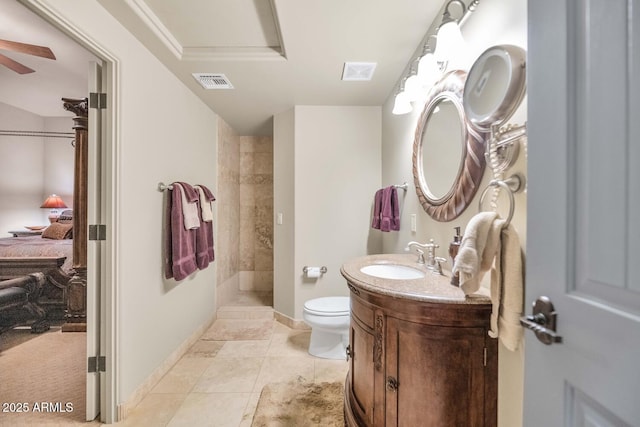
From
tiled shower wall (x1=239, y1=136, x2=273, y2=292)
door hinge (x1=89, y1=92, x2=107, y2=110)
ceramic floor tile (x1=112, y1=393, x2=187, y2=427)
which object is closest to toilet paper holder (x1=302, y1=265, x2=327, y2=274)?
tiled shower wall (x1=239, y1=136, x2=273, y2=292)

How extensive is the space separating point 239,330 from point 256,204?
1.70 meters

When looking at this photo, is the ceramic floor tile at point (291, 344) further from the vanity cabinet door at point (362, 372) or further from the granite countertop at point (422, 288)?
the granite countertop at point (422, 288)

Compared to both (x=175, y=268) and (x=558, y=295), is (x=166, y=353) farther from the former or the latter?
(x=558, y=295)

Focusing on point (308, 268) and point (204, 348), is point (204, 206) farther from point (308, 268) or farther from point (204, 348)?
point (204, 348)

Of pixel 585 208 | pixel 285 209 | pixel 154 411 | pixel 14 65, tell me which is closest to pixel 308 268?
pixel 285 209

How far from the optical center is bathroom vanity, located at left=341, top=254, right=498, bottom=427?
3.03ft

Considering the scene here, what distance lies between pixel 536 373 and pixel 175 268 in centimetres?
208

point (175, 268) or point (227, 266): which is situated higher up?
point (175, 268)

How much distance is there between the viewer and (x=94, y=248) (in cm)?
147

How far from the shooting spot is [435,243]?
4.92 ft

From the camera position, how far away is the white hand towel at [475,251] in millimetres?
833

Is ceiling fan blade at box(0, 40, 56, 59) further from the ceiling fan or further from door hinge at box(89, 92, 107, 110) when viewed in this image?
door hinge at box(89, 92, 107, 110)

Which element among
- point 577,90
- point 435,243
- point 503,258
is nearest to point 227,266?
point 435,243

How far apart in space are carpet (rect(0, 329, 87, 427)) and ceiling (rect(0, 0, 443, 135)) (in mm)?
2351
